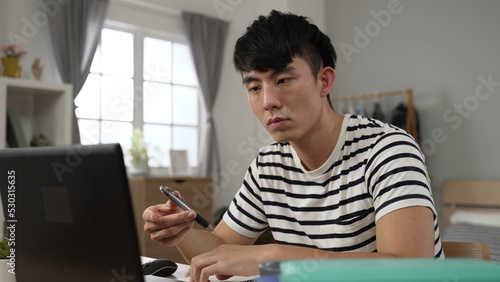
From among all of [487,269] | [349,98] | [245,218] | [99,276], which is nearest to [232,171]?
[349,98]

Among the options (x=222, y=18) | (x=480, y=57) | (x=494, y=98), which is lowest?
Answer: (x=494, y=98)

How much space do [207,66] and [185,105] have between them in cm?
43

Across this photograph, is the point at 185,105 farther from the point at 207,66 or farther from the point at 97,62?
the point at 97,62

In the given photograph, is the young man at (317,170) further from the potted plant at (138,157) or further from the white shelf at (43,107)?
the potted plant at (138,157)

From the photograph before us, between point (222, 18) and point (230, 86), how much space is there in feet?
2.23

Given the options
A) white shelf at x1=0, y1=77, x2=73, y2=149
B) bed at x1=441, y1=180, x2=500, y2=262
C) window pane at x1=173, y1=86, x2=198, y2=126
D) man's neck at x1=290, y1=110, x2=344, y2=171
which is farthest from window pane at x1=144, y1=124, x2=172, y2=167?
man's neck at x1=290, y1=110, x2=344, y2=171

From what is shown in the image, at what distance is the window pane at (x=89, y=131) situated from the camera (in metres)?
3.83

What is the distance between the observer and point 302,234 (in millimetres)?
1399

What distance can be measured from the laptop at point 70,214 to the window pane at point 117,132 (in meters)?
3.15

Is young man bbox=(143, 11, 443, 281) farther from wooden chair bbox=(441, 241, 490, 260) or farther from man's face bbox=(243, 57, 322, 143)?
wooden chair bbox=(441, 241, 490, 260)

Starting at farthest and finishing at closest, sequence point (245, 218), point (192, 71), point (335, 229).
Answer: point (192, 71)
point (245, 218)
point (335, 229)

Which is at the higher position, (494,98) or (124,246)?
(494,98)

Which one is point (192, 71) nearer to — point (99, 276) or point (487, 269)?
point (99, 276)

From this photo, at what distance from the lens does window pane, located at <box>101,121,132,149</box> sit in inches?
157
